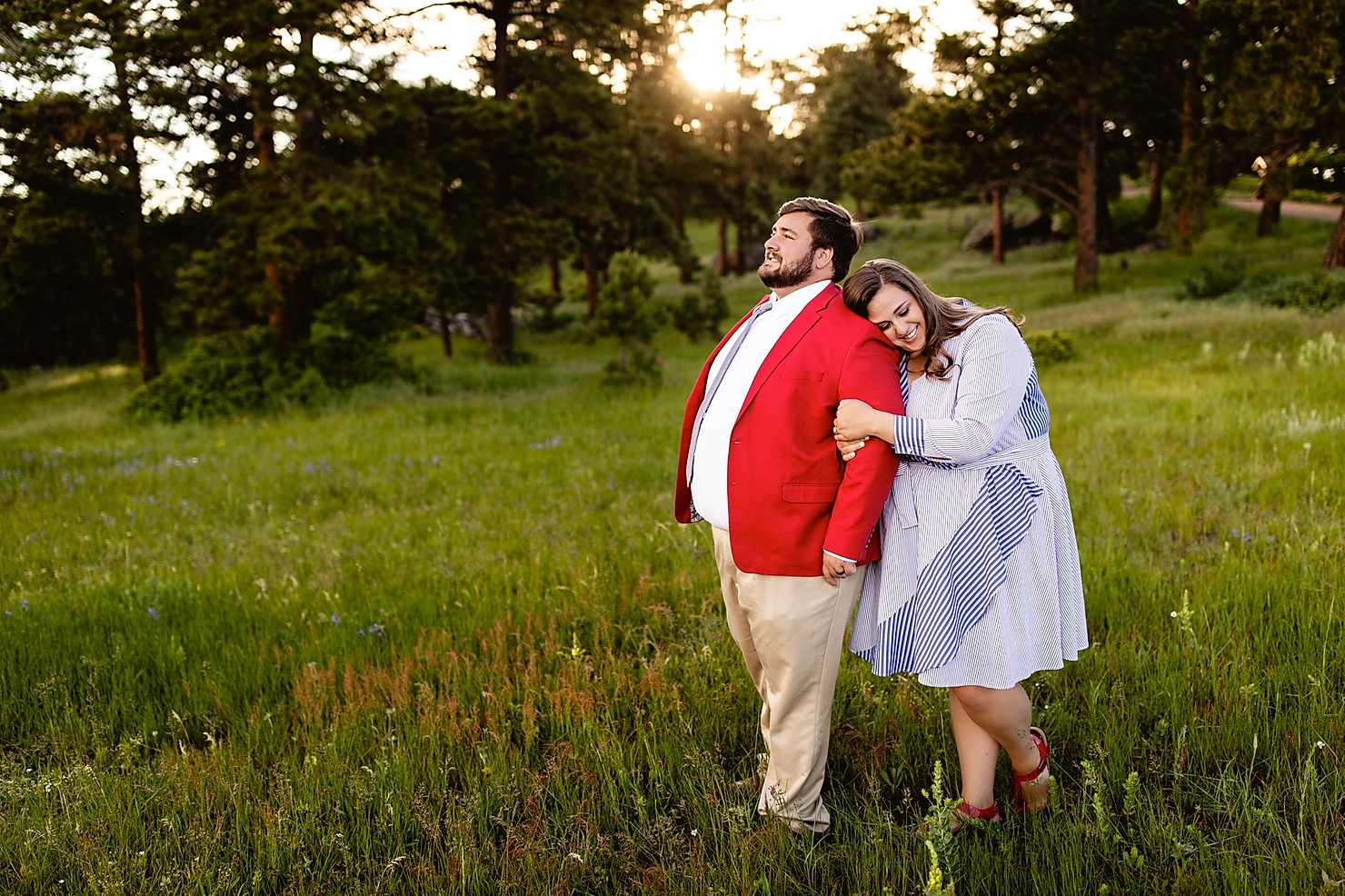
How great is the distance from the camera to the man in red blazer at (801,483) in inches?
115

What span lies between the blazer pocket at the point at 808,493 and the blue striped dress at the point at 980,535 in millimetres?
242

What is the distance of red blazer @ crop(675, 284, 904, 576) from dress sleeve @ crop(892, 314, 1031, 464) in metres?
0.13

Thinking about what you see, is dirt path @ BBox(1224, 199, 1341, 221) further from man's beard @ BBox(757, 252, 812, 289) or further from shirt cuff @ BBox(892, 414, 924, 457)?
shirt cuff @ BBox(892, 414, 924, 457)

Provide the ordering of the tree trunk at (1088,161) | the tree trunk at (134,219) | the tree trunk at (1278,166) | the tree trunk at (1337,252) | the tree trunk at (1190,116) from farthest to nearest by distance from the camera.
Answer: the tree trunk at (1088,161) → the tree trunk at (1278,166) → the tree trunk at (1190,116) → the tree trunk at (1337,252) → the tree trunk at (134,219)

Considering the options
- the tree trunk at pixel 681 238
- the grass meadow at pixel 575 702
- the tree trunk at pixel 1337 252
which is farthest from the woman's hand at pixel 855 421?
the tree trunk at pixel 681 238

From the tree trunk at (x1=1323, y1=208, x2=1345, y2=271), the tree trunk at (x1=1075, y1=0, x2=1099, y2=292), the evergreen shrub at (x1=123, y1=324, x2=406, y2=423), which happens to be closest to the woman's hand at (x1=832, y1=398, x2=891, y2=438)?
the evergreen shrub at (x1=123, y1=324, x2=406, y2=423)

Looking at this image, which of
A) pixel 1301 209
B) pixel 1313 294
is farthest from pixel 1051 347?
pixel 1301 209

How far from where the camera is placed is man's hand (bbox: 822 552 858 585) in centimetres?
287

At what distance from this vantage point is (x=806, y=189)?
53.1m

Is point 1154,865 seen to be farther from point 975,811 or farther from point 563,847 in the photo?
point 563,847

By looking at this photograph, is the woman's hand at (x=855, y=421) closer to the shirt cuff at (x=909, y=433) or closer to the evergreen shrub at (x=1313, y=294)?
the shirt cuff at (x=909, y=433)

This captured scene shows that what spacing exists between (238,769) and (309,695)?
0.57m

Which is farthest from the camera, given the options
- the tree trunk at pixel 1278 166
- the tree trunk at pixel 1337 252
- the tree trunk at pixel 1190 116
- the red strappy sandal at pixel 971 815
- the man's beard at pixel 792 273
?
the tree trunk at pixel 1278 166

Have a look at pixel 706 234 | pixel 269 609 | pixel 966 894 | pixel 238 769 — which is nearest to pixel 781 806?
pixel 966 894
